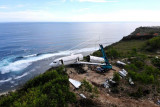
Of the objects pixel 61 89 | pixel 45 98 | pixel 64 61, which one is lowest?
pixel 64 61

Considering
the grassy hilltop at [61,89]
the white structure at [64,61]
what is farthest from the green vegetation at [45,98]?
the white structure at [64,61]

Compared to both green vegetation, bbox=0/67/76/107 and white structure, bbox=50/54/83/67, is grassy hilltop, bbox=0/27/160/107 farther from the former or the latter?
white structure, bbox=50/54/83/67

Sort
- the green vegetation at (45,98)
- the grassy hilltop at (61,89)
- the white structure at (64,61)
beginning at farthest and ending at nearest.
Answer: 1. the white structure at (64,61)
2. the grassy hilltop at (61,89)
3. the green vegetation at (45,98)

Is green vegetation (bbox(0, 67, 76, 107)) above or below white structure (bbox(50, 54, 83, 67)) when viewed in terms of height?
above

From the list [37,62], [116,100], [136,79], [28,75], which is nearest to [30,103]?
[116,100]

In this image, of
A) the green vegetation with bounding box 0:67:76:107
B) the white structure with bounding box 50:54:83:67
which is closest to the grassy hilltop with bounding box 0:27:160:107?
the green vegetation with bounding box 0:67:76:107

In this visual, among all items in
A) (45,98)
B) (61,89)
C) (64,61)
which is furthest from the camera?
(64,61)

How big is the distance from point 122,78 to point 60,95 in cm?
1613

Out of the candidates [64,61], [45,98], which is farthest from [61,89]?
[64,61]

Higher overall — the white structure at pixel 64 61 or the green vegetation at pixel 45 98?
the green vegetation at pixel 45 98

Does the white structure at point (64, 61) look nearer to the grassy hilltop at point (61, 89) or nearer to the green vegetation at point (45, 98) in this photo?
the grassy hilltop at point (61, 89)

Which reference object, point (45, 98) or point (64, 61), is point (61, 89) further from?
point (64, 61)

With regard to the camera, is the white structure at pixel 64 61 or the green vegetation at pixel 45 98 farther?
the white structure at pixel 64 61

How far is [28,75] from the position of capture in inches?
1484
